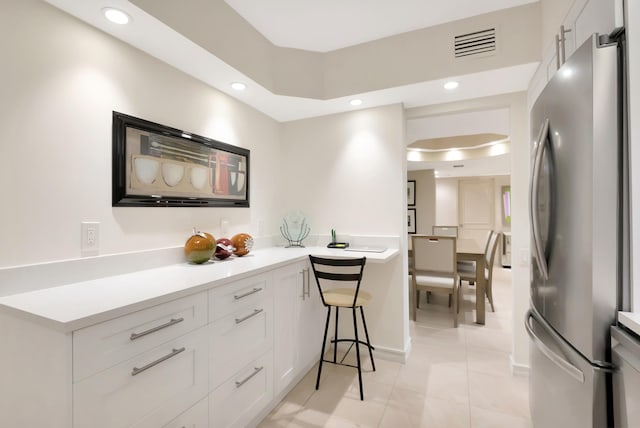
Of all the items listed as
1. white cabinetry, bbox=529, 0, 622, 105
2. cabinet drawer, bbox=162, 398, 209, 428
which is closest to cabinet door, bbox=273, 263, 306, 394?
cabinet drawer, bbox=162, 398, 209, 428

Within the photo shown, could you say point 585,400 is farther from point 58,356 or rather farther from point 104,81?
point 104,81

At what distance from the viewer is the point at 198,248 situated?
177cm

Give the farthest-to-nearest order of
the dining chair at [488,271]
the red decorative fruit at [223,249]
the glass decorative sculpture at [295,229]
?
the dining chair at [488,271] → the glass decorative sculpture at [295,229] → the red decorative fruit at [223,249]

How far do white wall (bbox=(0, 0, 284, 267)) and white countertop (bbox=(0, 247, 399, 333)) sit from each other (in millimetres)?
194

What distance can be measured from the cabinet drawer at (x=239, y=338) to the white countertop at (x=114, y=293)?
21cm

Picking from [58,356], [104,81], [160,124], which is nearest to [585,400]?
[58,356]

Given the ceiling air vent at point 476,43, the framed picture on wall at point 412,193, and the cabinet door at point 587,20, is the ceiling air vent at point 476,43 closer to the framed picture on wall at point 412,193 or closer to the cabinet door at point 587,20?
the cabinet door at point 587,20

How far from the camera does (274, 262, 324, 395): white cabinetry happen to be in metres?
1.90

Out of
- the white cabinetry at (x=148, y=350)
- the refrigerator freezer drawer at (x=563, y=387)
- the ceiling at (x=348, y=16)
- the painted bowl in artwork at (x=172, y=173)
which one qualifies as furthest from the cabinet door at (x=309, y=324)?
the ceiling at (x=348, y=16)

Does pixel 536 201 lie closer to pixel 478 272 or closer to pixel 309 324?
pixel 309 324

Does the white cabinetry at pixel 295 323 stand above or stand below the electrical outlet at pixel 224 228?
below

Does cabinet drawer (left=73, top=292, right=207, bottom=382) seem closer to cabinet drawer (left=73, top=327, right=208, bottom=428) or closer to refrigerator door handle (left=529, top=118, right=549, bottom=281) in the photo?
cabinet drawer (left=73, top=327, right=208, bottom=428)

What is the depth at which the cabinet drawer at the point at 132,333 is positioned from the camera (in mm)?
→ 903

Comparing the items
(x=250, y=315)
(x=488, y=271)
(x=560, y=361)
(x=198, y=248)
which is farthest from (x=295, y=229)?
(x=488, y=271)
